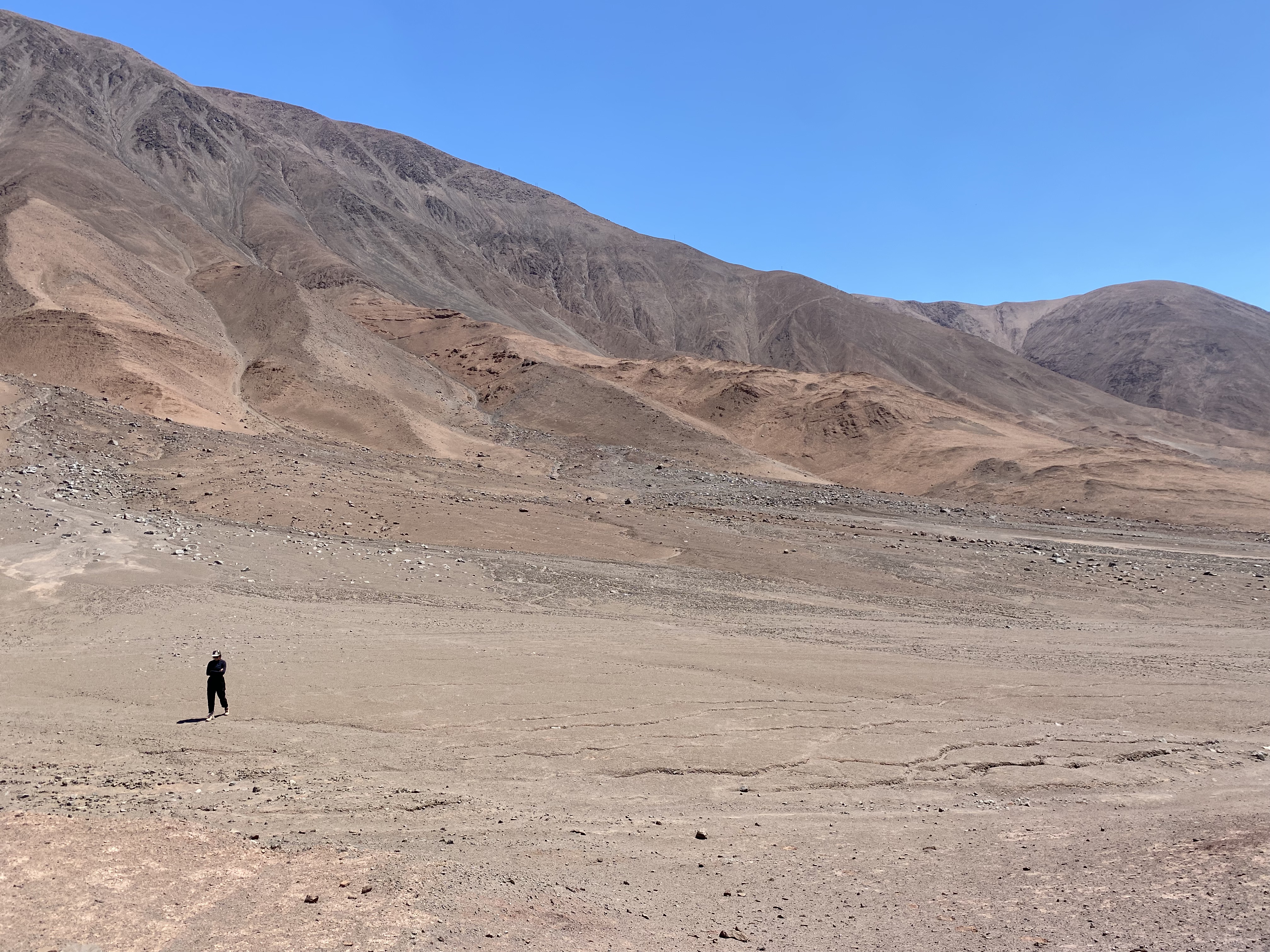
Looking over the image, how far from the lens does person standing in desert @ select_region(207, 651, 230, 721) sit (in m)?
9.81

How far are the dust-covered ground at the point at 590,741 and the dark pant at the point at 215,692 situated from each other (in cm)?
27

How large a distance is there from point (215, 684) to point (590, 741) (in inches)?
176

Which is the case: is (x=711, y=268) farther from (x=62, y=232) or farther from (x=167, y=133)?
(x=62, y=232)

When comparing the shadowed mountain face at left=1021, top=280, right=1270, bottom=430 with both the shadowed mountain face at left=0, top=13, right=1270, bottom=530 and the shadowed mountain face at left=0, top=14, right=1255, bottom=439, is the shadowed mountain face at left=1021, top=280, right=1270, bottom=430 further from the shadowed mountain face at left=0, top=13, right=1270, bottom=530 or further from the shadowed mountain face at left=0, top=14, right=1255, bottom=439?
Answer: the shadowed mountain face at left=0, top=14, right=1255, bottom=439

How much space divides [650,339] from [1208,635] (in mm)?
101176

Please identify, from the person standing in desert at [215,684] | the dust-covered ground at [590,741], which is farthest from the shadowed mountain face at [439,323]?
the person standing in desert at [215,684]

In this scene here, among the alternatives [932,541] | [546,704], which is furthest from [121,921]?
[932,541]

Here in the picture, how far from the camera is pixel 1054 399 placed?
331ft

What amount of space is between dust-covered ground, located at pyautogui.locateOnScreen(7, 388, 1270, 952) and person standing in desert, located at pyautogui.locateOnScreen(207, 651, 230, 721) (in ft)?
0.84

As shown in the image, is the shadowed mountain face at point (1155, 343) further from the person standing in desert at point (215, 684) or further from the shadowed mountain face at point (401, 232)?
the person standing in desert at point (215, 684)

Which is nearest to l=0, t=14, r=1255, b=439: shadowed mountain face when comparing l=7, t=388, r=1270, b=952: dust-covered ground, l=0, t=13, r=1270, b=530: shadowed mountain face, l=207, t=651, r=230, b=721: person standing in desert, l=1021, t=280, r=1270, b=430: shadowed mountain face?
l=0, t=13, r=1270, b=530: shadowed mountain face

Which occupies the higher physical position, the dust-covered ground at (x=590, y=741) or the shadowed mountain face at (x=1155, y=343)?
the shadowed mountain face at (x=1155, y=343)

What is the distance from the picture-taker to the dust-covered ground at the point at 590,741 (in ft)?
19.4

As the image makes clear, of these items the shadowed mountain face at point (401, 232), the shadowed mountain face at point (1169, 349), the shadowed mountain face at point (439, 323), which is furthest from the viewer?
the shadowed mountain face at point (1169, 349)
